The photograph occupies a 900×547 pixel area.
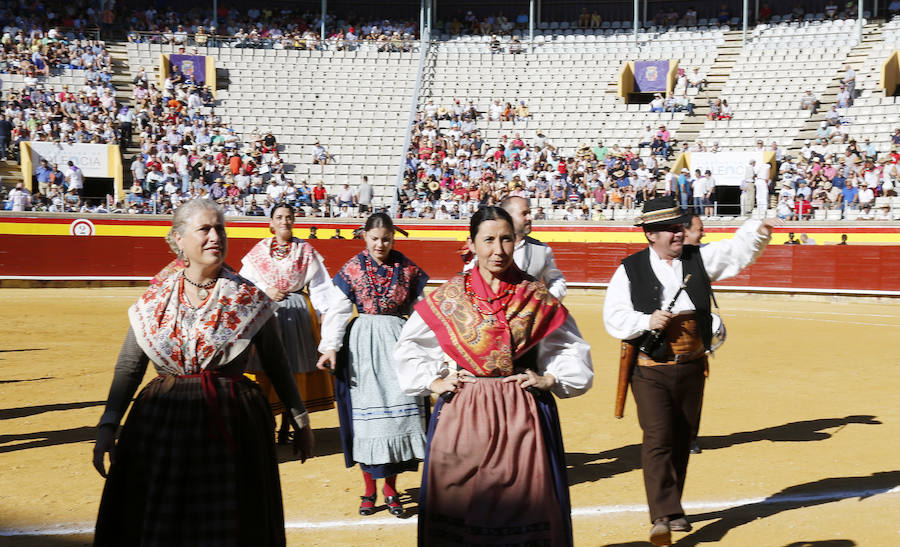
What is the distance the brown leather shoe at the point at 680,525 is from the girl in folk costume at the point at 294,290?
8.75ft

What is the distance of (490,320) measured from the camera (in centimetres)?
343

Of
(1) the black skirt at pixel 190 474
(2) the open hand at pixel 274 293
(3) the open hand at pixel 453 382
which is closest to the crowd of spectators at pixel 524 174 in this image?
(2) the open hand at pixel 274 293

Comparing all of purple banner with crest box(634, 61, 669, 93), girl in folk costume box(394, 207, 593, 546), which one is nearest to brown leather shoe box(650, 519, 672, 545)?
girl in folk costume box(394, 207, 593, 546)

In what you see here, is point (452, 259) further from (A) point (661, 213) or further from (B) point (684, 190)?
(A) point (661, 213)

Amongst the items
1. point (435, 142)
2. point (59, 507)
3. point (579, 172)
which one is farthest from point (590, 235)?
point (59, 507)

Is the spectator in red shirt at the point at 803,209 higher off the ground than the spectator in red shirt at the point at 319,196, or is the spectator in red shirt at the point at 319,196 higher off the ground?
the spectator in red shirt at the point at 319,196

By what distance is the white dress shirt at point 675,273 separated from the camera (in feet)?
15.6

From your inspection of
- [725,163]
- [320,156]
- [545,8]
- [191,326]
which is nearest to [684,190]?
[725,163]

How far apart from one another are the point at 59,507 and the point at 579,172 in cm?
1999

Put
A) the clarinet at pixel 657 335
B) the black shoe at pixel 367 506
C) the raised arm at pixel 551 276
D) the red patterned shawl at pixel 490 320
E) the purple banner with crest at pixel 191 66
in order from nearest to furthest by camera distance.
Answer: the red patterned shawl at pixel 490 320 < the clarinet at pixel 657 335 < the black shoe at pixel 367 506 < the raised arm at pixel 551 276 < the purple banner with crest at pixel 191 66

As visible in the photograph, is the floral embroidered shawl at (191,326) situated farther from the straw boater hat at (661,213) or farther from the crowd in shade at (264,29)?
the crowd in shade at (264,29)

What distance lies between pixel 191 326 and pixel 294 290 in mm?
3288

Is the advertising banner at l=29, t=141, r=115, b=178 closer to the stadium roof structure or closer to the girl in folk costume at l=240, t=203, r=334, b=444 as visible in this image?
the stadium roof structure

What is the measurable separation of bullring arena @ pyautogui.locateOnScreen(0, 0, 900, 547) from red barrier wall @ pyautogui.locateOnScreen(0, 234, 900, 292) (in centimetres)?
5
